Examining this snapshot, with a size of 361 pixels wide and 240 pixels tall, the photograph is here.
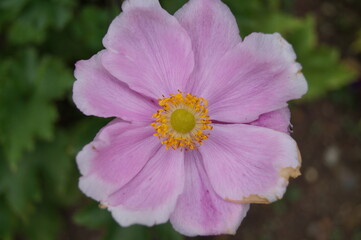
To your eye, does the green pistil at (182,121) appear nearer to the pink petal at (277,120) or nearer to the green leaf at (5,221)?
the pink petal at (277,120)

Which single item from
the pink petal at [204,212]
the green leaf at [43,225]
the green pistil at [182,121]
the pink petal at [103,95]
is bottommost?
the green leaf at [43,225]

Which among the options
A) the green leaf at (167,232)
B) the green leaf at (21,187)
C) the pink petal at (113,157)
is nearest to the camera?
the pink petal at (113,157)

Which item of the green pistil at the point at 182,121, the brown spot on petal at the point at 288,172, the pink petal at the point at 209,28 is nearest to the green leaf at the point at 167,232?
the green pistil at the point at 182,121

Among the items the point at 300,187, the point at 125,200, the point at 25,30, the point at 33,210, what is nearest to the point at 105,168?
the point at 125,200

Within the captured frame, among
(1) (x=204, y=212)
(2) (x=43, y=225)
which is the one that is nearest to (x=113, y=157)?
(1) (x=204, y=212)

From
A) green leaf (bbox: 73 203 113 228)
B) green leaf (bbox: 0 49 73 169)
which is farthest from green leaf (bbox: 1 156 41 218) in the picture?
green leaf (bbox: 73 203 113 228)

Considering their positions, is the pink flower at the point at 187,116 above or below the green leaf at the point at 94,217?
above

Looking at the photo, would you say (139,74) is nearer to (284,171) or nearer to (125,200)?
(125,200)

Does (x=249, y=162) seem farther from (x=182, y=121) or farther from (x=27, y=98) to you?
(x=27, y=98)
